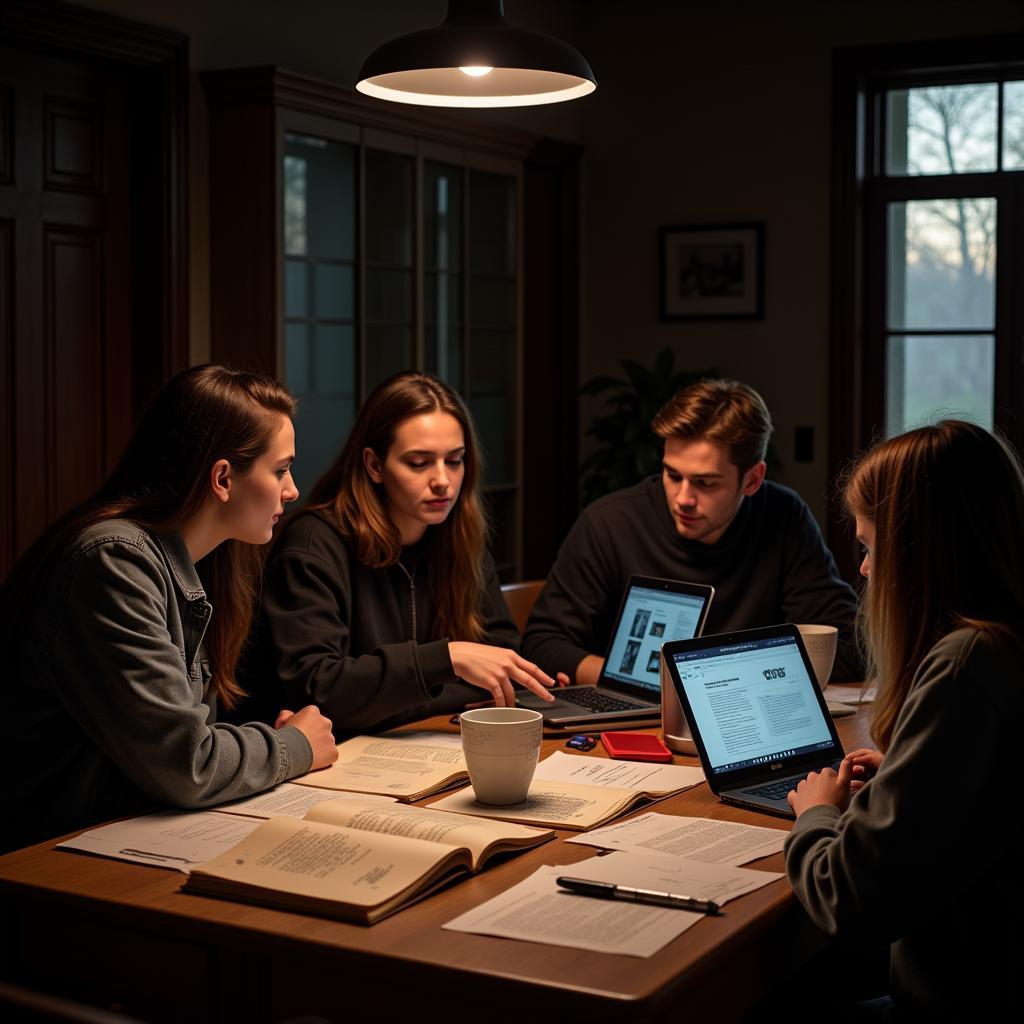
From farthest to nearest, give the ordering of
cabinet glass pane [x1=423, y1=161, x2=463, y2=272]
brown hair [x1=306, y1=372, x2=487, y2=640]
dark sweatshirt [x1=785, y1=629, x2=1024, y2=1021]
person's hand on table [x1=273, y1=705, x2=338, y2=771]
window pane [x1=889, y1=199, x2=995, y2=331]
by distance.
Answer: window pane [x1=889, y1=199, x2=995, y2=331] → cabinet glass pane [x1=423, y1=161, x2=463, y2=272] → brown hair [x1=306, y1=372, x2=487, y2=640] → person's hand on table [x1=273, y1=705, x2=338, y2=771] → dark sweatshirt [x1=785, y1=629, x2=1024, y2=1021]

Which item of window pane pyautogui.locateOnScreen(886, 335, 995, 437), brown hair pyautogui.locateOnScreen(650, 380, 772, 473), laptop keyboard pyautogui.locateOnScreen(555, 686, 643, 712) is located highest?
window pane pyautogui.locateOnScreen(886, 335, 995, 437)

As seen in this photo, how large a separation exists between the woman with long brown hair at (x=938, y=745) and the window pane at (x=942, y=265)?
367 centimetres

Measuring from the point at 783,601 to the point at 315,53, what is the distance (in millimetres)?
2341

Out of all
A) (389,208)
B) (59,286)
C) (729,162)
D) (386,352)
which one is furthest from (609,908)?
(729,162)

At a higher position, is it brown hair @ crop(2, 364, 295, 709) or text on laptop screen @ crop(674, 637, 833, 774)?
brown hair @ crop(2, 364, 295, 709)

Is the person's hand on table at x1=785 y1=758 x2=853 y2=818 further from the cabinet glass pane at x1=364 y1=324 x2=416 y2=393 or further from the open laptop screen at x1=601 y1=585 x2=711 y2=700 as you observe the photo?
the cabinet glass pane at x1=364 y1=324 x2=416 y2=393

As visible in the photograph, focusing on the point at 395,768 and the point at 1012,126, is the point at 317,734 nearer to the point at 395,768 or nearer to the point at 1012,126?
the point at 395,768

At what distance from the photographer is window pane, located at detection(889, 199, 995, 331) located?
484cm

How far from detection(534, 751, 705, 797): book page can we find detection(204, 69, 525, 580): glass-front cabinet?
2.01m

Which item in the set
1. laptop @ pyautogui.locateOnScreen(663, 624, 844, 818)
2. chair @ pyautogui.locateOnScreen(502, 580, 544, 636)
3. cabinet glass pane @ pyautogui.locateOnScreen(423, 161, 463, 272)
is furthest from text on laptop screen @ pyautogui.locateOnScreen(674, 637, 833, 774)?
cabinet glass pane @ pyautogui.locateOnScreen(423, 161, 463, 272)

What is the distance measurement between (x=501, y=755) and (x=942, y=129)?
3.93m

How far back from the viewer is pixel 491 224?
465 cm

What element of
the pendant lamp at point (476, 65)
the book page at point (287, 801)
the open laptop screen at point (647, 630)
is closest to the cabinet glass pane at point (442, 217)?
the pendant lamp at point (476, 65)

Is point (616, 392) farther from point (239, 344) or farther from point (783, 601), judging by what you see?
point (783, 601)
